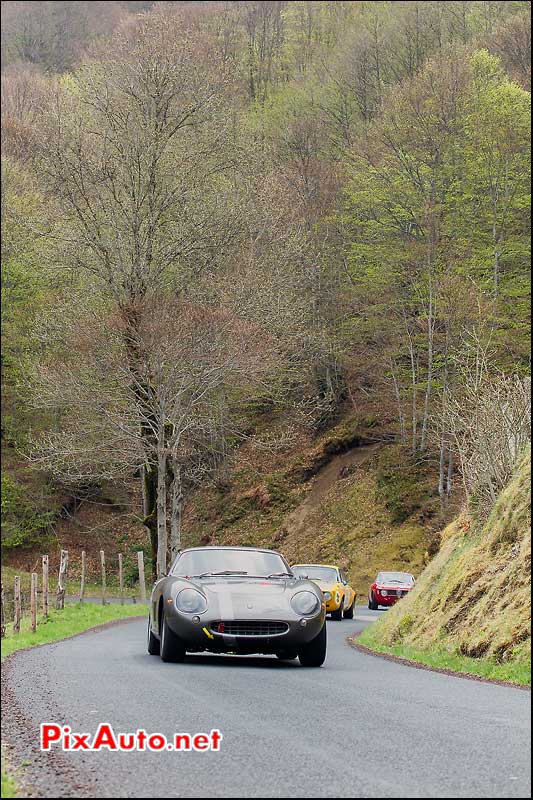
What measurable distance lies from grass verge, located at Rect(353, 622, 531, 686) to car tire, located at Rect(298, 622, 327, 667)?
1.91m

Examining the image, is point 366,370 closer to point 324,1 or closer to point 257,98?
point 257,98

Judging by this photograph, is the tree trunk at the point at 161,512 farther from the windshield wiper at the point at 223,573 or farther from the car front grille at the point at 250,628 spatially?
the car front grille at the point at 250,628

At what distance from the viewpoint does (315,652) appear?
1300 cm

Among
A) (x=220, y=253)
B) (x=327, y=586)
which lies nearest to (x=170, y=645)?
(x=327, y=586)

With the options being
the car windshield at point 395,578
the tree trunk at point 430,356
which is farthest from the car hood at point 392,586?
the tree trunk at point 430,356

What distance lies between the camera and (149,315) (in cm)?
3381

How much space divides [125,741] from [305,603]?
5.54 m

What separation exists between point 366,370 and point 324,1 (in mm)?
39565

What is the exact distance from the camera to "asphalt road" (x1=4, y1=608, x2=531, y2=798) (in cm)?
596

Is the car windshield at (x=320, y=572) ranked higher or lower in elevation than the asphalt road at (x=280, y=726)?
lower

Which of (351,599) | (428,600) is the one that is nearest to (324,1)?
(351,599)

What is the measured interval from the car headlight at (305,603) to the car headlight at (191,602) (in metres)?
1.11

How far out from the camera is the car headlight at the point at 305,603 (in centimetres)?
1255

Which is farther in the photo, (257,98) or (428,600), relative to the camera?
(257,98)
